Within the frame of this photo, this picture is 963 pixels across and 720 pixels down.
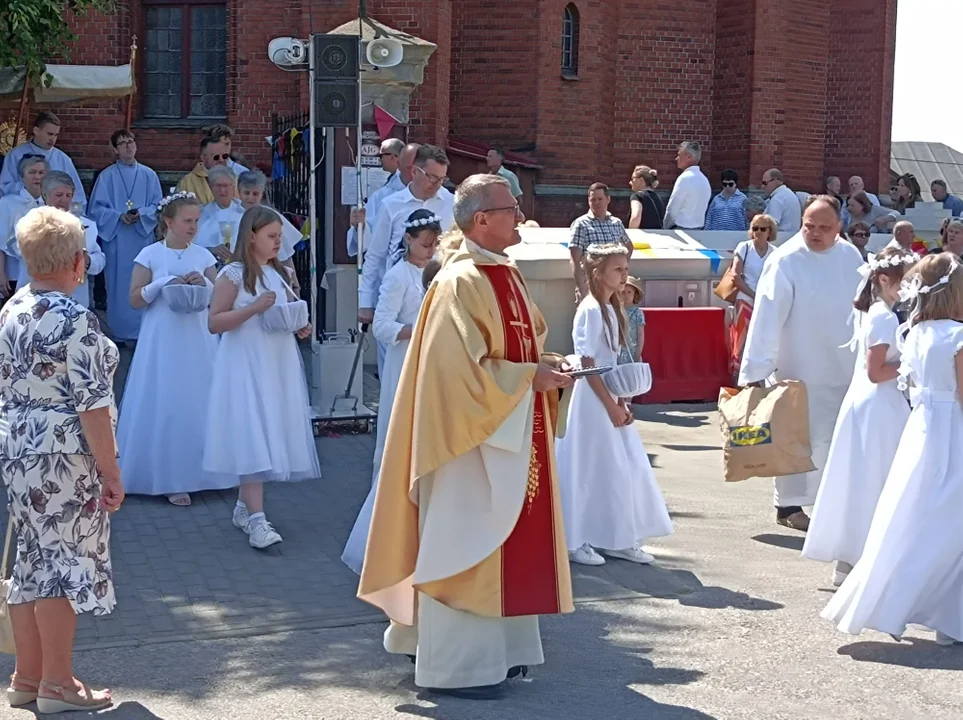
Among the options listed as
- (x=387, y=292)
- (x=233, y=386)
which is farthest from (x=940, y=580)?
(x=233, y=386)

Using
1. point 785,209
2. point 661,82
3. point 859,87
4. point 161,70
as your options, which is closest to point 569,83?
point 661,82

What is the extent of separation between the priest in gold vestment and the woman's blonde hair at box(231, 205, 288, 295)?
2.52 meters

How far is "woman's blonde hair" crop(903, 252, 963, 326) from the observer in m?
6.42

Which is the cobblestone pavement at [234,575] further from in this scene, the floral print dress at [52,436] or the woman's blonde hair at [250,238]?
the woman's blonde hair at [250,238]

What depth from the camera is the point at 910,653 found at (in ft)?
21.1

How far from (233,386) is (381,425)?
965mm

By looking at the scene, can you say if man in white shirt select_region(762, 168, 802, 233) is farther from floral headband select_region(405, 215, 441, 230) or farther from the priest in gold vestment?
the priest in gold vestment

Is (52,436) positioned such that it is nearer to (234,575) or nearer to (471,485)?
(471,485)

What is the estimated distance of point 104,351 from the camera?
17.4 ft

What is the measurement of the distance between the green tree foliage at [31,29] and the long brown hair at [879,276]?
8386mm

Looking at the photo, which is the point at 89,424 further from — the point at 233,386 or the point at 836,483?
the point at 836,483

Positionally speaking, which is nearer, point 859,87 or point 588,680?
point 588,680

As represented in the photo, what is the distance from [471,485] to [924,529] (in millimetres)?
2052

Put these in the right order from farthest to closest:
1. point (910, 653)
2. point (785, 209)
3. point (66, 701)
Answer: point (785, 209) < point (910, 653) < point (66, 701)
